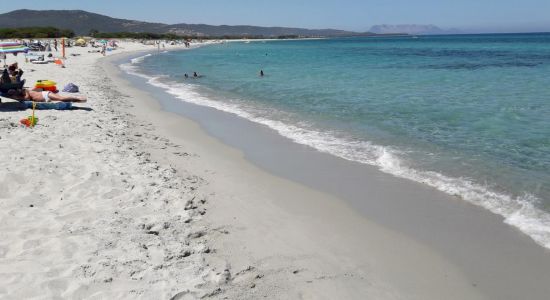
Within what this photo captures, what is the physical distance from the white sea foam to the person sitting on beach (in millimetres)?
5174

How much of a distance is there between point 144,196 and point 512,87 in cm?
1958

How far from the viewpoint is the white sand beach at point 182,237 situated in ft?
14.0

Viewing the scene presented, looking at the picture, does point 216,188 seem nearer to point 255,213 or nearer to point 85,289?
point 255,213

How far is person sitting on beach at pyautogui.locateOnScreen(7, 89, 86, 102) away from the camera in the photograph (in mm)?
12164

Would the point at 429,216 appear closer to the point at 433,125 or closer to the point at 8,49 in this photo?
the point at 433,125

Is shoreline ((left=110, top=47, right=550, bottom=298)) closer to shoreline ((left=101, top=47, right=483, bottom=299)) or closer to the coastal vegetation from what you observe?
shoreline ((left=101, top=47, right=483, bottom=299))

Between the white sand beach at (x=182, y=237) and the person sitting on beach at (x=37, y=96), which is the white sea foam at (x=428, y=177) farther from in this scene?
the person sitting on beach at (x=37, y=96)

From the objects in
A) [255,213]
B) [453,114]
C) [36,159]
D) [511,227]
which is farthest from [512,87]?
[36,159]

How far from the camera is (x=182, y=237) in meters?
5.24

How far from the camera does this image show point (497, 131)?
11.4 metres

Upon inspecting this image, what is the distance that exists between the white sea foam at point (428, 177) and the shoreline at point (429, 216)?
200 mm

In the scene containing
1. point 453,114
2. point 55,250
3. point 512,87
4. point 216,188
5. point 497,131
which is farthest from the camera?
point 512,87

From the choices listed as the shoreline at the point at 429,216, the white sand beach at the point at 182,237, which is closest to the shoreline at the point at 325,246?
the white sand beach at the point at 182,237

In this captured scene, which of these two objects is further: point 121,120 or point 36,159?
point 121,120
